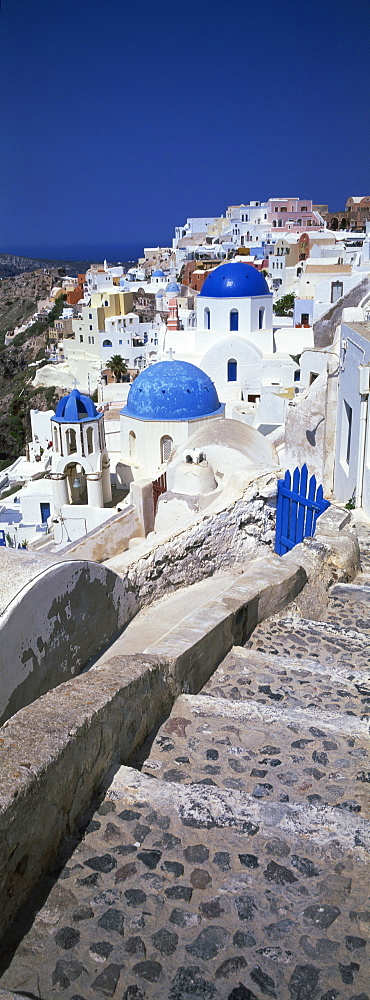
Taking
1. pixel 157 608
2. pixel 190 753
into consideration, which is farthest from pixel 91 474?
pixel 190 753

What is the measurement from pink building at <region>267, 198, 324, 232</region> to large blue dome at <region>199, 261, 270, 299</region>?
38415mm

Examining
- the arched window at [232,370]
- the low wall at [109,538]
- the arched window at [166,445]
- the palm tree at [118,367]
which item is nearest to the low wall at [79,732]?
the low wall at [109,538]

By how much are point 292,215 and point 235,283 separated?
49.0 m

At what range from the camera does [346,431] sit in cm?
952

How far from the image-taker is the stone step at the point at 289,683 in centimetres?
353

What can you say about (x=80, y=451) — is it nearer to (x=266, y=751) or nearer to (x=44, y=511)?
(x=44, y=511)

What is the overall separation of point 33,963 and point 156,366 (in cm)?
1645

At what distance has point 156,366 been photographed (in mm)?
17703

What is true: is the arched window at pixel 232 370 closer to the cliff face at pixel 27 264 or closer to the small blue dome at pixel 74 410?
the small blue dome at pixel 74 410

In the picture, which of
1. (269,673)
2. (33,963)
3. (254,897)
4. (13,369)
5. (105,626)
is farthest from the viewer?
(13,369)

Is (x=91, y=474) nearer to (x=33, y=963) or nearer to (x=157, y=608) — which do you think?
(x=157, y=608)

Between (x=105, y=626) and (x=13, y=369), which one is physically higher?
(x=105, y=626)

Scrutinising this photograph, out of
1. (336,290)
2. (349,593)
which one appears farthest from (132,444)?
(349,593)

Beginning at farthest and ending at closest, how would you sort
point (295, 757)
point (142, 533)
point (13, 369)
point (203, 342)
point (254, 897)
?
1. point (13, 369)
2. point (203, 342)
3. point (142, 533)
4. point (295, 757)
5. point (254, 897)
